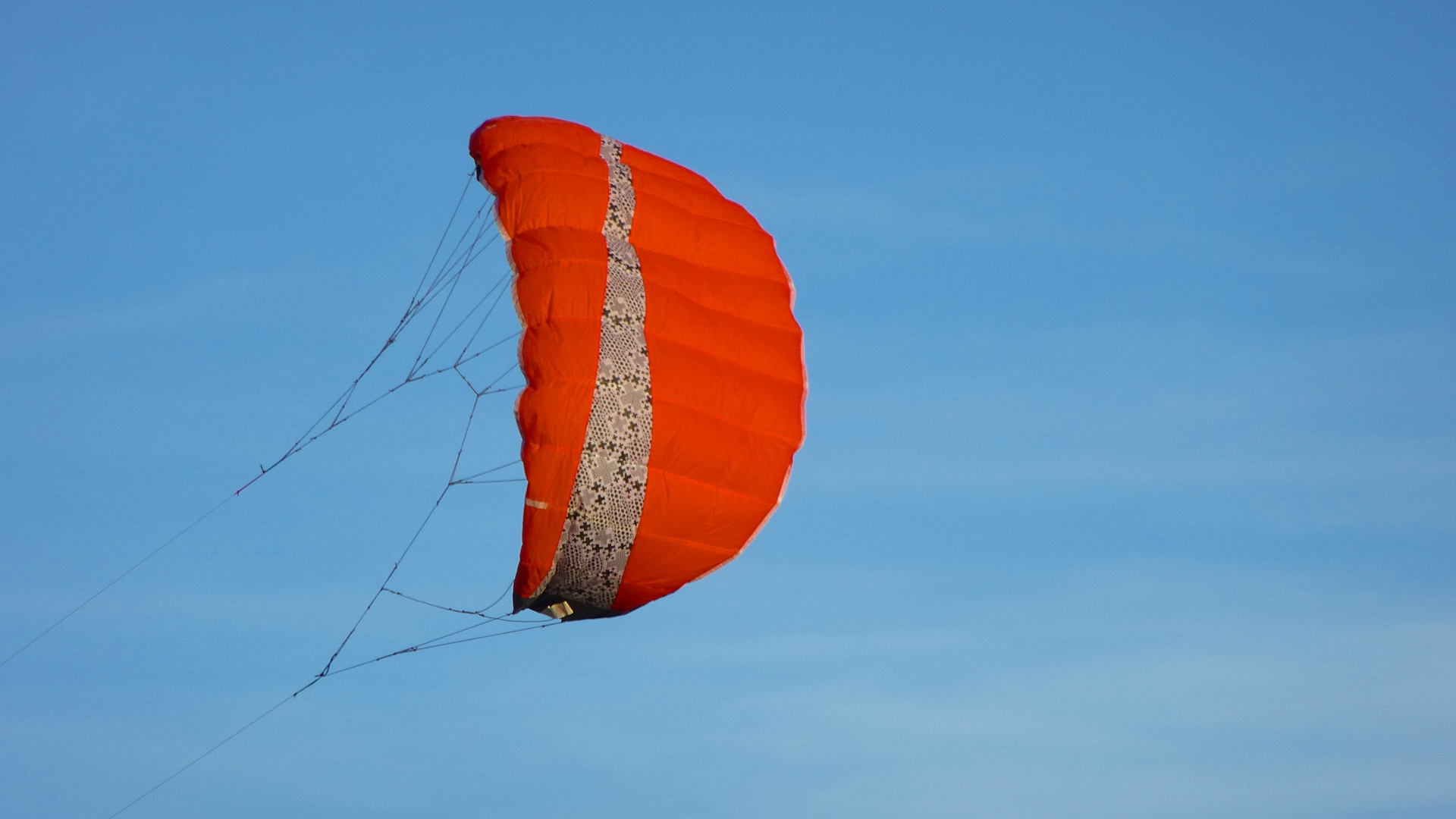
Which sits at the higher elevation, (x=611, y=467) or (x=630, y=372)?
(x=630, y=372)

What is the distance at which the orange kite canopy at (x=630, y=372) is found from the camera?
18.2 m

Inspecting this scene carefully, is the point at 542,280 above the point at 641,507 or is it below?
above

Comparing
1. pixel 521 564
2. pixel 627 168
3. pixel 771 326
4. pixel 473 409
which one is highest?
pixel 627 168

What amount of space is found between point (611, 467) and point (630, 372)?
0.89 m

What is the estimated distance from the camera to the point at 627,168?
2031cm

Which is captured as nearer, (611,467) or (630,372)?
(611,467)

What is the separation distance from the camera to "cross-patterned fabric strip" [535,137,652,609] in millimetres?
18281

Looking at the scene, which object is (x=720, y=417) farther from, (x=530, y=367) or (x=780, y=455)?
(x=530, y=367)

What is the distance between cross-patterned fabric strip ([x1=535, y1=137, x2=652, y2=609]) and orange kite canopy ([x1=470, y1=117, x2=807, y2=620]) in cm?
2

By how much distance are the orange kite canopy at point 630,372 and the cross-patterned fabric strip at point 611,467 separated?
0.02 metres

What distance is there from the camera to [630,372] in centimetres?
1861

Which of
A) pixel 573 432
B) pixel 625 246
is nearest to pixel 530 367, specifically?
pixel 573 432

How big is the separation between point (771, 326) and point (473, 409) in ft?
10.7

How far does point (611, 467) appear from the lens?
1836cm
